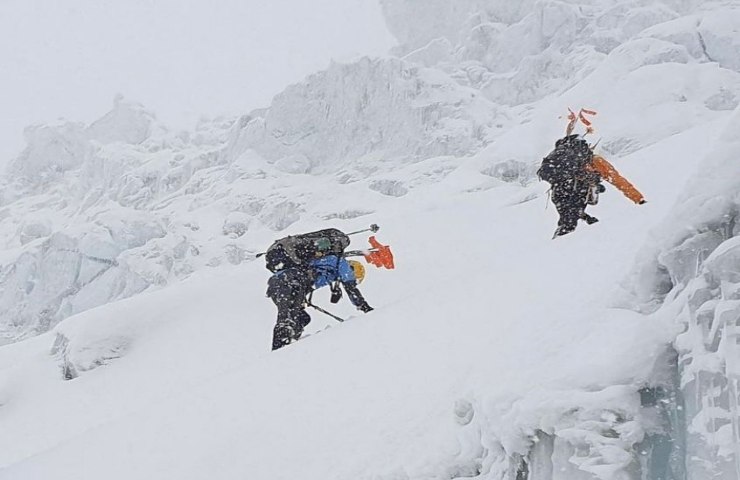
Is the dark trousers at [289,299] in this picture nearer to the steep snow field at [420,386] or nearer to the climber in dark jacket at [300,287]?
the climber in dark jacket at [300,287]

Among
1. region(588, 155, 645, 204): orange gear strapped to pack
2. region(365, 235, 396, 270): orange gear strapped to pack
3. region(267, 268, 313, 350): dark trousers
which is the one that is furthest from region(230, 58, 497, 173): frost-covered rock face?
region(267, 268, 313, 350): dark trousers

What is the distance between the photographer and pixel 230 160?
87250 mm

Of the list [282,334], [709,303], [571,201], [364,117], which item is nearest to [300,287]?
[282,334]

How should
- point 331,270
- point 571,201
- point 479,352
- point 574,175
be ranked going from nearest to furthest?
1. point 479,352
2. point 331,270
3. point 574,175
4. point 571,201

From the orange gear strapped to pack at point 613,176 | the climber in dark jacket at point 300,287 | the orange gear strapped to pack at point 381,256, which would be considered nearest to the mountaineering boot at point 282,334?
the climber in dark jacket at point 300,287

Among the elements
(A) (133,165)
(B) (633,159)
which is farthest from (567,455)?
(A) (133,165)

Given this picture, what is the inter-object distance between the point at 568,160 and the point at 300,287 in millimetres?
3923

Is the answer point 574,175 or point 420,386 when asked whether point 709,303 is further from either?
point 574,175

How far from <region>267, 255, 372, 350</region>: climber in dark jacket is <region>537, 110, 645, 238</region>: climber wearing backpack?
2978 millimetres

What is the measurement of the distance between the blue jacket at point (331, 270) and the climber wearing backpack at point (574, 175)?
9.66 feet

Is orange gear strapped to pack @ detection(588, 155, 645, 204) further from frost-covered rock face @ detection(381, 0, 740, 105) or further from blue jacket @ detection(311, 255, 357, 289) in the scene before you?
frost-covered rock face @ detection(381, 0, 740, 105)

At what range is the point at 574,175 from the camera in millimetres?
9031

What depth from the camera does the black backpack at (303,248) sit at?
8.61 m

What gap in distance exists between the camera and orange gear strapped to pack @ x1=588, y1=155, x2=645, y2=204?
856 centimetres
